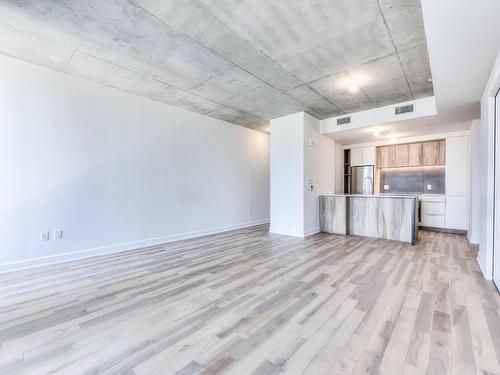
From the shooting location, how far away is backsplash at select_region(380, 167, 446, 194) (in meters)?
6.03

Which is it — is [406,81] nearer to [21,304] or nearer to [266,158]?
[266,158]

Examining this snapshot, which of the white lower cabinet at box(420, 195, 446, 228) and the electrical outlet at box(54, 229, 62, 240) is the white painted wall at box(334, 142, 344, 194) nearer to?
the white lower cabinet at box(420, 195, 446, 228)

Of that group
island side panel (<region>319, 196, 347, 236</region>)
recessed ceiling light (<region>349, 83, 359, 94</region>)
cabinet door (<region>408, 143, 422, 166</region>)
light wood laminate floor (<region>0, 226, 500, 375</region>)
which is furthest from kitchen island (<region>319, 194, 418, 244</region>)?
recessed ceiling light (<region>349, 83, 359, 94</region>)

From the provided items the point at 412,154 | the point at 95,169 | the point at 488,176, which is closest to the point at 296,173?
the point at 488,176

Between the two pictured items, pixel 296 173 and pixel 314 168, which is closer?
pixel 296 173

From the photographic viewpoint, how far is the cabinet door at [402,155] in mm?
6237

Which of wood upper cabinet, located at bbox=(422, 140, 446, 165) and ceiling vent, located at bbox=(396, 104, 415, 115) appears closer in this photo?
ceiling vent, located at bbox=(396, 104, 415, 115)

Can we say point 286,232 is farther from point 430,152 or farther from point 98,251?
point 430,152

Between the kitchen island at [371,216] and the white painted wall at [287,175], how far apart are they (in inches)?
32.7

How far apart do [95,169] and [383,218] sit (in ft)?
18.0

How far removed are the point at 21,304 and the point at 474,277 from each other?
4.94 metres

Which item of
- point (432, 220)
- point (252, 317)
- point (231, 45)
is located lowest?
point (252, 317)

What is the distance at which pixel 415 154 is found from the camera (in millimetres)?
6098

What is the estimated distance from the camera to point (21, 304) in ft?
7.33
